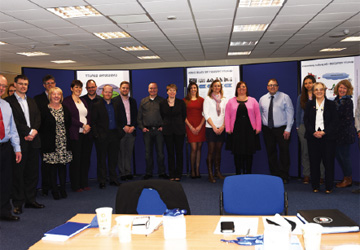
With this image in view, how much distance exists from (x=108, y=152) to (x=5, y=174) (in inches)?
83.4

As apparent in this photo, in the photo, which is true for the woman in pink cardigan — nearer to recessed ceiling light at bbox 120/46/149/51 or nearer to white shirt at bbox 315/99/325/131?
white shirt at bbox 315/99/325/131

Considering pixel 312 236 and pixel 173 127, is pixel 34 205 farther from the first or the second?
pixel 312 236

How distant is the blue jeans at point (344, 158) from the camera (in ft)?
17.2

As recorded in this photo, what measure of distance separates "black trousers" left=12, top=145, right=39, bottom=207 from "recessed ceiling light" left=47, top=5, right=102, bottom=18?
2.52m

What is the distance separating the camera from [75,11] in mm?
5762

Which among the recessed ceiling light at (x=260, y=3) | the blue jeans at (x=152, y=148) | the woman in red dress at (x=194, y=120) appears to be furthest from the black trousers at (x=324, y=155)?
the blue jeans at (x=152, y=148)

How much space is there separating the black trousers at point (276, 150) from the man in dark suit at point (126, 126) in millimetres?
2312

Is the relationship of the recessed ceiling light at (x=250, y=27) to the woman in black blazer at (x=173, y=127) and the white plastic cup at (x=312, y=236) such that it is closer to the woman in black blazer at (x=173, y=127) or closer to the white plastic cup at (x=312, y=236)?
the woman in black blazer at (x=173, y=127)

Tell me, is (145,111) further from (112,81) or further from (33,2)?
(33,2)

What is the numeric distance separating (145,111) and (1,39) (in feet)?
14.4

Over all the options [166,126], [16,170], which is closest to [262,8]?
[166,126]

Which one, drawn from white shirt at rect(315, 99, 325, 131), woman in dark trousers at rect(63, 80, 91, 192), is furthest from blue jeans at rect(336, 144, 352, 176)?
woman in dark trousers at rect(63, 80, 91, 192)

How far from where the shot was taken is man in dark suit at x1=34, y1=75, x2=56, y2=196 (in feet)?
15.8

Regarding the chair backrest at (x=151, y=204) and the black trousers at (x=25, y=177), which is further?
the black trousers at (x=25, y=177)
